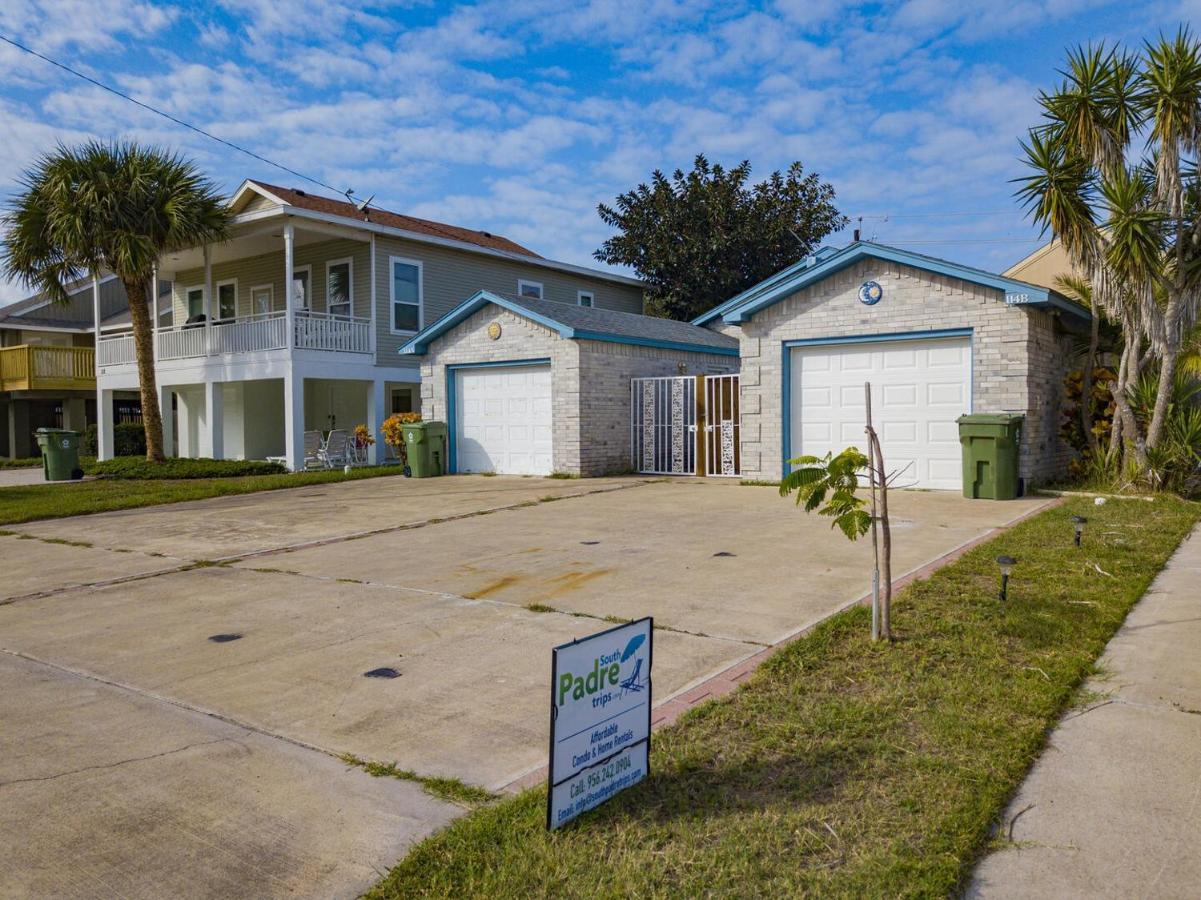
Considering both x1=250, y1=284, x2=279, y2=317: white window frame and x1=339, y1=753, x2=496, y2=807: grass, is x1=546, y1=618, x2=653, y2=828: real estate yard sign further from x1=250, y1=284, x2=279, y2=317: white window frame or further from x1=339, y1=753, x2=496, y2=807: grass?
x1=250, y1=284, x2=279, y2=317: white window frame

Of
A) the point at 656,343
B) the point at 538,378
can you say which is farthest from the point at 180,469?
the point at 656,343

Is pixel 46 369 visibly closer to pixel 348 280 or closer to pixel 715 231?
pixel 348 280

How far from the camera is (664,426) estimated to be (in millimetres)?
17375

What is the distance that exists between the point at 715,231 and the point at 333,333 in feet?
51.8

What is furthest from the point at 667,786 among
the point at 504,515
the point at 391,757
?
the point at 504,515

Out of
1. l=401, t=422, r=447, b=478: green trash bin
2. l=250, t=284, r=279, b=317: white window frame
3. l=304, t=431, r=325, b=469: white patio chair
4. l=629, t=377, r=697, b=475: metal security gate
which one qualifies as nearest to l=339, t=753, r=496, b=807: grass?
l=629, t=377, r=697, b=475: metal security gate

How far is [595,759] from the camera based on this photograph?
318 centimetres

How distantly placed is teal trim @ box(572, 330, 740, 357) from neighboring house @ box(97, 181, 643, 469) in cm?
353

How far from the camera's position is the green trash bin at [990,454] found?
11.8 meters

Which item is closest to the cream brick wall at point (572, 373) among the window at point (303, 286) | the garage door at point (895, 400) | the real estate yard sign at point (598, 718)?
the garage door at point (895, 400)

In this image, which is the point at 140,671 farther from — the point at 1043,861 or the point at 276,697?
the point at 1043,861

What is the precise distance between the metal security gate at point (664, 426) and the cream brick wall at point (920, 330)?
2.05m

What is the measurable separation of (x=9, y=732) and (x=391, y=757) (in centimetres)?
188

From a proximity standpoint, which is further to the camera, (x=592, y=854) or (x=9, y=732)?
(x=9, y=732)
